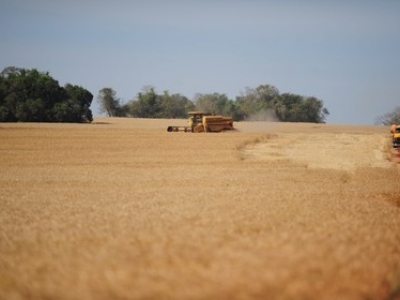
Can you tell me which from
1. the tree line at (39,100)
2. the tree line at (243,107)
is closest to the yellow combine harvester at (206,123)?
the tree line at (39,100)

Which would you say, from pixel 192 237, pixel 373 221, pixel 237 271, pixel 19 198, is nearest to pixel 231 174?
pixel 19 198

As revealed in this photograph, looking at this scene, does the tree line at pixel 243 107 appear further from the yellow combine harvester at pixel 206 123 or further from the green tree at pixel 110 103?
the yellow combine harvester at pixel 206 123

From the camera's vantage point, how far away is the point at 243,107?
106312mm

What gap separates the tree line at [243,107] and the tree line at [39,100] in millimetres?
44651

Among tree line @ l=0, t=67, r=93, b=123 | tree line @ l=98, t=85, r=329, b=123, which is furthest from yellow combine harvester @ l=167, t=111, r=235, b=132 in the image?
tree line @ l=98, t=85, r=329, b=123

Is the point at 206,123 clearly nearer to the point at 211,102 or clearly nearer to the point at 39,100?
the point at 39,100

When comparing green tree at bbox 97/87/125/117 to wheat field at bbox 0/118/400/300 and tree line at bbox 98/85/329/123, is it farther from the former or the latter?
wheat field at bbox 0/118/400/300

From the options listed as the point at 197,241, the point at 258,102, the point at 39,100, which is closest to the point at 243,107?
the point at 258,102

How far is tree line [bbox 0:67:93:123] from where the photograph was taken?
164ft

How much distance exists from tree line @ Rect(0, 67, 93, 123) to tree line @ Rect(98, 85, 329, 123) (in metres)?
44.7

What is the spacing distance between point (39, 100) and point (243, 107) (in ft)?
216

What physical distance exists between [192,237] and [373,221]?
300 centimetres

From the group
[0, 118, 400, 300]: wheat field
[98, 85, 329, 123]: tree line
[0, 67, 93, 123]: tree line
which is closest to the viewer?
[0, 118, 400, 300]: wheat field

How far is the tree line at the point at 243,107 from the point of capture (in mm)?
97931
